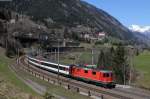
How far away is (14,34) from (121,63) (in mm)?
113894

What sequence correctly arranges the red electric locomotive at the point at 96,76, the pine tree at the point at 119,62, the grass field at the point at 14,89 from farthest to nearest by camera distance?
the pine tree at the point at 119,62
the red electric locomotive at the point at 96,76
the grass field at the point at 14,89

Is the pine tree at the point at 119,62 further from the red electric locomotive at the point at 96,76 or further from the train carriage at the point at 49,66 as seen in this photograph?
the red electric locomotive at the point at 96,76

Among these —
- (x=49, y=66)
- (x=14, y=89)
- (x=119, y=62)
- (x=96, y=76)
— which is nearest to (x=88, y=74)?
(x=96, y=76)

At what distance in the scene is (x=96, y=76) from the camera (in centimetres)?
6506

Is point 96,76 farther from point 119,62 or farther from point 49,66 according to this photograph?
point 49,66

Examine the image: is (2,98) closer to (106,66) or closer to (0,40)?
(106,66)

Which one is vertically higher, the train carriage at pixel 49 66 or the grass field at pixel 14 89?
the grass field at pixel 14 89

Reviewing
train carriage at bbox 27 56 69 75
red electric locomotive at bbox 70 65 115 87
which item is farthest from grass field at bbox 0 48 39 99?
train carriage at bbox 27 56 69 75

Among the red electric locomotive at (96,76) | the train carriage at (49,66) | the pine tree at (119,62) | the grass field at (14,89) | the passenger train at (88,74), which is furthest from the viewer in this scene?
the pine tree at (119,62)

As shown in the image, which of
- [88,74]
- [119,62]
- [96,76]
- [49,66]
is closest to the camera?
[96,76]

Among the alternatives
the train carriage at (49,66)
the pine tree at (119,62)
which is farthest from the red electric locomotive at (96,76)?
the pine tree at (119,62)

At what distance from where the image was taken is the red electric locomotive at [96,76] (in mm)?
63200

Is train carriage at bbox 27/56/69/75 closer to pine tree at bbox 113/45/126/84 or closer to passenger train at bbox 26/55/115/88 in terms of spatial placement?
passenger train at bbox 26/55/115/88

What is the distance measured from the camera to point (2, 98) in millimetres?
28156
